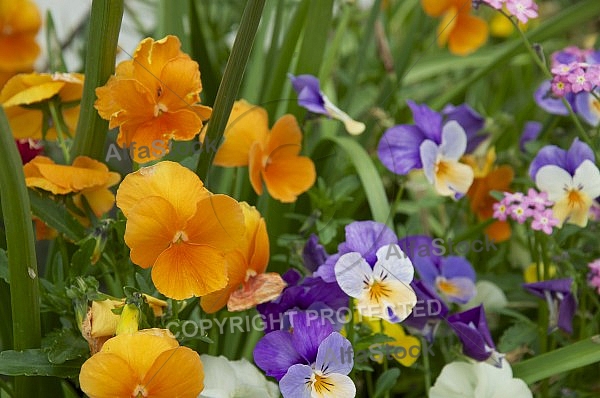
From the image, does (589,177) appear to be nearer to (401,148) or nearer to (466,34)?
(401,148)

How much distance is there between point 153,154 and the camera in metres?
0.75

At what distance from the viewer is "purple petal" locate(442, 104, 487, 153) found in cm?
104

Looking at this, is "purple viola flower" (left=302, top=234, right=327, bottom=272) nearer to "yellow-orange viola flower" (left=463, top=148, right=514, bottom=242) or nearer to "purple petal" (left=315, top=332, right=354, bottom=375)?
"purple petal" (left=315, top=332, right=354, bottom=375)

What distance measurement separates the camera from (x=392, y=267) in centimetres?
75

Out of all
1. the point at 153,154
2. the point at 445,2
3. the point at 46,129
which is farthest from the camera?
the point at 445,2

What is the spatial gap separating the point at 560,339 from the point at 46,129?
59cm

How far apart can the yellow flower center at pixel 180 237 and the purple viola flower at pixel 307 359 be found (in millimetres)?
107

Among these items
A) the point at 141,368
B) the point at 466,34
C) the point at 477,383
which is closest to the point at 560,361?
the point at 477,383

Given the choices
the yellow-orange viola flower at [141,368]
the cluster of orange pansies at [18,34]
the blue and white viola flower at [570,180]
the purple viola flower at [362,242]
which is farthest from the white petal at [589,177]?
the cluster of orange pansies at [18,34]

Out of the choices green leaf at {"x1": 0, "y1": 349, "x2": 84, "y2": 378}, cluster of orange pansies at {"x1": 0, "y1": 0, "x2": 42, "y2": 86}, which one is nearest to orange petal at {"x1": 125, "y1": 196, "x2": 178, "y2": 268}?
green leaf at {"x1": 0, "y1": 349, "x2": 84, "y2": 378}

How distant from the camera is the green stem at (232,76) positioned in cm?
67

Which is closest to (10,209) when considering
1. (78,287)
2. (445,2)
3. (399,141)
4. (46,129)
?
(78,287)

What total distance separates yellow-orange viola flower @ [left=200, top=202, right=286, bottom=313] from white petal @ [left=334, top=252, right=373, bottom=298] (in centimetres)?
5

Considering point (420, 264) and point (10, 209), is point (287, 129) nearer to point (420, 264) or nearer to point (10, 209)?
point (420, 264)
